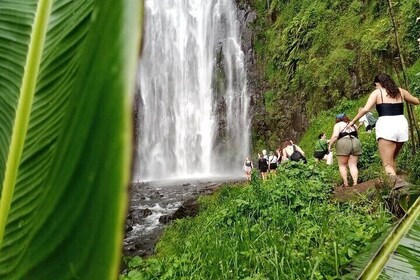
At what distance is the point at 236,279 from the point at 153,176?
22.7 metres

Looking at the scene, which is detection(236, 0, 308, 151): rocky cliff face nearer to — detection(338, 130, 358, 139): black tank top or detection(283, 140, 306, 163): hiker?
detection(283, 140, 306, 163): hiker

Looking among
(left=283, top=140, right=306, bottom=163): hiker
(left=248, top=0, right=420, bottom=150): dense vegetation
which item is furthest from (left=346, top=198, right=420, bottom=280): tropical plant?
(left=248, top=0, right=420, bottom=150): dense vegetation

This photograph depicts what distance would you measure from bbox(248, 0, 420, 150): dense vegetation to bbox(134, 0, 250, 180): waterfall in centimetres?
166

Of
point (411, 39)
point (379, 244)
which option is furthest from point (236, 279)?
point (411, 39)

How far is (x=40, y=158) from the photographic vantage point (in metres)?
0.51

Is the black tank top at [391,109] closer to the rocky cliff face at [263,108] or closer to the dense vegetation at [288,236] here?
the dense vegetation at [288,236]

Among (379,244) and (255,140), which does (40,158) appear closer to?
(379,244)

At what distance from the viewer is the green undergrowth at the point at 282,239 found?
10.8 feet

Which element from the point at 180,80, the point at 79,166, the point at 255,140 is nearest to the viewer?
the point at 79,166

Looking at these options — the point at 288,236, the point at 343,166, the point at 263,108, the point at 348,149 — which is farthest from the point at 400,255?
the point at 263,108

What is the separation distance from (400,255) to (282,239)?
2.94 meters

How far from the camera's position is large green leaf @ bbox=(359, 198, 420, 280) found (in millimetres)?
1234

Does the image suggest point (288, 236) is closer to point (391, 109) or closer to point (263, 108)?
point (391, 109)

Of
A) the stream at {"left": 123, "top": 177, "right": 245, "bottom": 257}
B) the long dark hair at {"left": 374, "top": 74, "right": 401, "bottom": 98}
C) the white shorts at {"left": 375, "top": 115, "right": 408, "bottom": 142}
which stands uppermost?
the long dark hair at {"left": 374, "top": 74, "right": 401, "bottom": 98}
